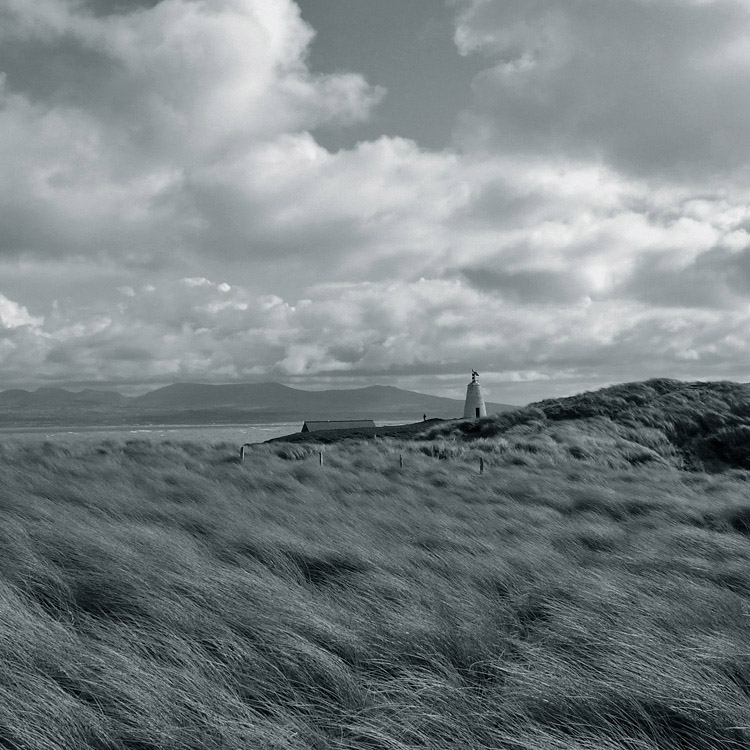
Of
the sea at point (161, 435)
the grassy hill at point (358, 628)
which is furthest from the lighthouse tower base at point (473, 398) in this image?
the grassy hill at point (358, 628)

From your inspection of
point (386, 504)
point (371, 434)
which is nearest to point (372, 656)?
point (386, 504)

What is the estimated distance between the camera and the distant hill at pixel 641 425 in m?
23.5

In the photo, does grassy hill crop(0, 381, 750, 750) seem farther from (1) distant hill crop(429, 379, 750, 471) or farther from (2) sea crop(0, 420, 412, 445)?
(2) sea crop(0, 420, 412, 445)

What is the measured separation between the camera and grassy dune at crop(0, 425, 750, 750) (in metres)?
2.92

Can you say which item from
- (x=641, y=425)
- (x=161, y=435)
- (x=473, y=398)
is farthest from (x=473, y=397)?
(x=161, y=435)

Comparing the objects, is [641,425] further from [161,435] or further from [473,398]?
[161,435]

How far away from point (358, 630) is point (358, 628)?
0.08 feet

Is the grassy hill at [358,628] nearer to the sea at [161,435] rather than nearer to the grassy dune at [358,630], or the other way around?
the grassy dune at [358,630]

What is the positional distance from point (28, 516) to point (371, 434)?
24.5 metres

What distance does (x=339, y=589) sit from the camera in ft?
16.3

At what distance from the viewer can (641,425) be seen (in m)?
27.3

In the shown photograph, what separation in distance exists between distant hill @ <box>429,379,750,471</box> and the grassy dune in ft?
52.6

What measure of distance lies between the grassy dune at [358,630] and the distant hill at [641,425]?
16.0 metres

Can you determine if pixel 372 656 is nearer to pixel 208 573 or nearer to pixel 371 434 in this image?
pixel 208 573
